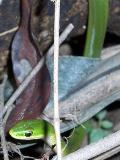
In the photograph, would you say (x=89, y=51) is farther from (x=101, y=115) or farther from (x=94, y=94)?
(x=101, y=115)

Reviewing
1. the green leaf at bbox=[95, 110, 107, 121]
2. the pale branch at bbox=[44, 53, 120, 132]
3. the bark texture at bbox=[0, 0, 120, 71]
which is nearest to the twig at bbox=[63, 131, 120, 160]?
the pale branch at bbox=[44, 53, 120, 132]

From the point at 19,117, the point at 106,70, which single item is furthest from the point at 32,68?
the point at 106,70

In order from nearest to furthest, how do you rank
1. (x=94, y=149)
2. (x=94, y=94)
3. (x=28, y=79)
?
1. (x=94, y=149)
2. (x=28, y=79)
3. (x=94, y=94)

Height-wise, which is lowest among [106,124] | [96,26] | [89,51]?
[106,124]

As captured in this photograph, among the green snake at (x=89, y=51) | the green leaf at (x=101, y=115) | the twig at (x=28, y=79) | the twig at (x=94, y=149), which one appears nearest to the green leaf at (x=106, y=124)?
the green leaf at (x=101, y=115)

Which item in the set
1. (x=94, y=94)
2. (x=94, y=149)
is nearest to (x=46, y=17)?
(x=94, y=94)

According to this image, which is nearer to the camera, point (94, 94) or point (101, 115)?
point (94, 94)

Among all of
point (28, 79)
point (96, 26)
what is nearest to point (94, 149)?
point (28, 79)

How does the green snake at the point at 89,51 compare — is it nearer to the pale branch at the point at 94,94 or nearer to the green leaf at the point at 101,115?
the pale branch at the point at 94,94

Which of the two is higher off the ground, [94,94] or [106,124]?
[94,94]

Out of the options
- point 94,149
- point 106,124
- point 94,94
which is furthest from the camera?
point 106,124
